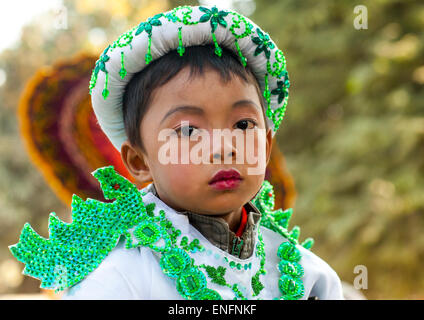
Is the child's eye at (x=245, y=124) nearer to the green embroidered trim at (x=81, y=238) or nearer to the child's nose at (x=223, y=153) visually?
the child's nose at (x=223, y=153)

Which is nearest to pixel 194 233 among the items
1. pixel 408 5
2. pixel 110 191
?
pixel 110 191

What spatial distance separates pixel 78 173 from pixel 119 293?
3.96ft

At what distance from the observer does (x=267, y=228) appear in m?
1.60

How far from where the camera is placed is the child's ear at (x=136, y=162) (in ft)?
4.84

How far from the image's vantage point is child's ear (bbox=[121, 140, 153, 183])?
4.84 feet

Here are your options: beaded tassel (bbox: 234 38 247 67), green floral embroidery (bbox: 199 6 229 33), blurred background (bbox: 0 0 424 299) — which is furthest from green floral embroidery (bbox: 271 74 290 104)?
blurred background (bbox: 0 0 424 299)

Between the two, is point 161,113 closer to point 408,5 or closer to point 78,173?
point 78,173

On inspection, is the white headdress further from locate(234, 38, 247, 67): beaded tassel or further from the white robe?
the white robe

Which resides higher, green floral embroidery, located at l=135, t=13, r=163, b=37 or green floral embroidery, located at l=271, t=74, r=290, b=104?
green floral embroidery, located at l=135, t=13, r=163, b=37

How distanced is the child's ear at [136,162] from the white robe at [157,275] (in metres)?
0.07

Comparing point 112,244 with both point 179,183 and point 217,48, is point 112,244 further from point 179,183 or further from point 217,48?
point 217,48

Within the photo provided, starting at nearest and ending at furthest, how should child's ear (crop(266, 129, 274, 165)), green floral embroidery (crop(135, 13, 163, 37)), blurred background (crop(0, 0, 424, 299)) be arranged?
1. green floral embroidery (crop(135, 13, 163, 37))
2. child's ear (crop(266, 129, 274, 165))
3. blurred background (crop(0, 0, 424, 299))

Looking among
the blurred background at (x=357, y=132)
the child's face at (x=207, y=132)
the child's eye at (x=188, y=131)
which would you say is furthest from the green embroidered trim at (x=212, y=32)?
the blurred background at (x=357, y=132)

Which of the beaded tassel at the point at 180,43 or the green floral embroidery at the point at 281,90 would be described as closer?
the beaded tassel at the point at 180,43
